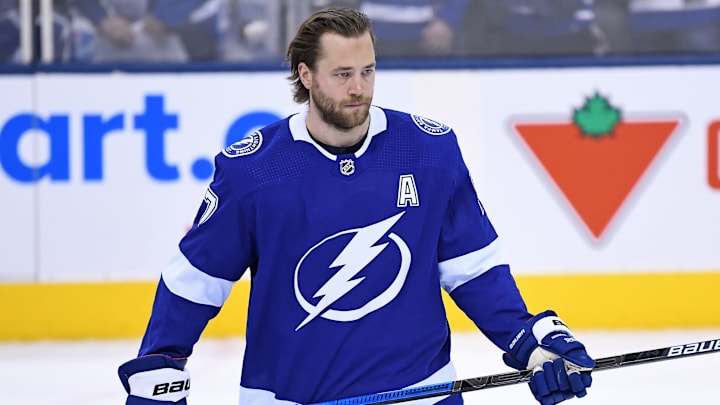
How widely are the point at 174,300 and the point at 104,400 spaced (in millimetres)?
1879

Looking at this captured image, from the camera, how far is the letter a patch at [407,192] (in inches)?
85.4

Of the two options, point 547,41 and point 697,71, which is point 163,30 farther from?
point 697,71

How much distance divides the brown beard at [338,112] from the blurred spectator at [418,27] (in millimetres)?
2791

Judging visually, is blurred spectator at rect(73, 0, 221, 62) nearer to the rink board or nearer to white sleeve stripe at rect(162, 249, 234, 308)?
the rink board

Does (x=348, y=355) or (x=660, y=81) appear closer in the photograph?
(x=348, y=355)

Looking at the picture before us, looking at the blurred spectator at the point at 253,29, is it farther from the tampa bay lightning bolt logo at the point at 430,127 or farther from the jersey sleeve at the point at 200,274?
the jersey sleeve at the point at 200,274

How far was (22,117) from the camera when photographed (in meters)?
4.87

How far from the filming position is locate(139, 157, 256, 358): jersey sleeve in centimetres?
214

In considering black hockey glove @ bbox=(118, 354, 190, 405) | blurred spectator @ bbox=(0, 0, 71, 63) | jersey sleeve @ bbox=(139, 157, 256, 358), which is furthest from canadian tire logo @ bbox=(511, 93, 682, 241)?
black hockey glove @ bbox=(118, 354, 190, 405)

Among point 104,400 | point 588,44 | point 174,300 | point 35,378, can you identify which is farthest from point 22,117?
point 174,300

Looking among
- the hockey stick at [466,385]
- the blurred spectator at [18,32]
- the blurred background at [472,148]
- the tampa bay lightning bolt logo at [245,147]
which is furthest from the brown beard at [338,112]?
the blurred spectator at [18,32]

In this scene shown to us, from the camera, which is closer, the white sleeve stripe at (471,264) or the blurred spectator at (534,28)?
the white sleeve stripe at (471,264)

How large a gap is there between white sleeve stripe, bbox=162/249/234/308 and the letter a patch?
33cm

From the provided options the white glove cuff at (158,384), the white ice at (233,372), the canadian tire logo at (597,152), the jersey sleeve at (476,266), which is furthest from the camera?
the canadian tire logo at (597,152)
